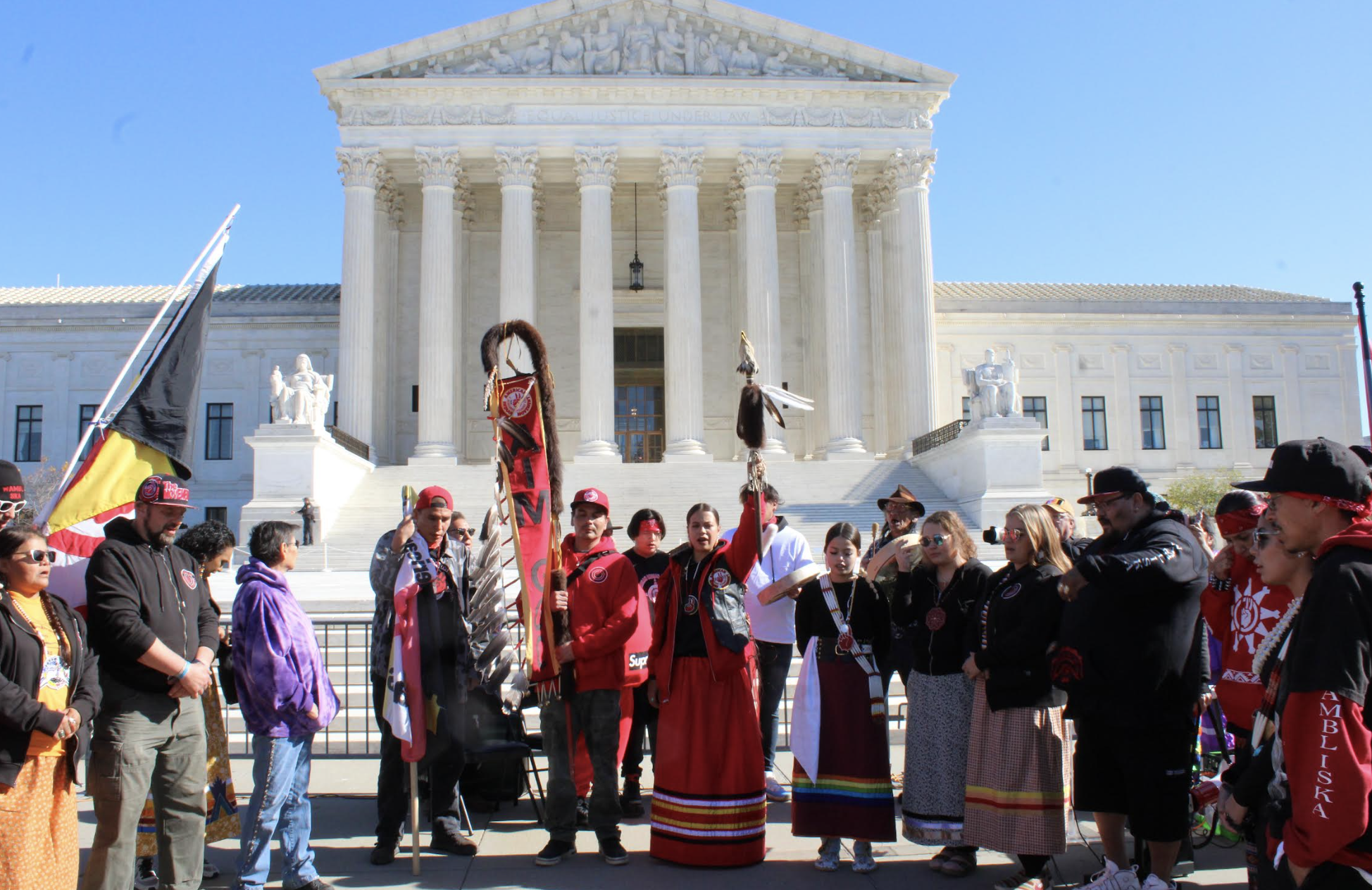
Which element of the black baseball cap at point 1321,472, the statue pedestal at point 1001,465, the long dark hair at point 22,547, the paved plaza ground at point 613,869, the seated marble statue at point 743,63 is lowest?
the paved plaza ground at point 613,869

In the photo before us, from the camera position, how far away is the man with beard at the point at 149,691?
5.14 meters

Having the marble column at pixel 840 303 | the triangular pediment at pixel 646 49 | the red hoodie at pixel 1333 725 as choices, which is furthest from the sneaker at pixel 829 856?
the triangular pediment at pixel 646 49

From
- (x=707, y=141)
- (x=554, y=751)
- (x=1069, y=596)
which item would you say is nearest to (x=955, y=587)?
(x=1069, y=596)

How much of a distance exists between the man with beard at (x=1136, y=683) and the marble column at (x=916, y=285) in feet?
90.2

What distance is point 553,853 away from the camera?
20.9 feet

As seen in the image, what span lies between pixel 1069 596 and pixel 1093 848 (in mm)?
2220

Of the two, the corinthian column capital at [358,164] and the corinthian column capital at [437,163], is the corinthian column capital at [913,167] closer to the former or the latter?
the corinthian column capital at [437,163]

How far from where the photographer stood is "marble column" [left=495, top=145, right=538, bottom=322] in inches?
1280

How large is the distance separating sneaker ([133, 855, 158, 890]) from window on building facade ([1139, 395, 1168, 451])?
41122 millimetres

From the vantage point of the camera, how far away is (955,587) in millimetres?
6469

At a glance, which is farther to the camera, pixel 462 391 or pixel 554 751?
pixel 462 391

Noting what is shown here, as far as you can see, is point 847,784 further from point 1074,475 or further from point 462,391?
point 1074,475

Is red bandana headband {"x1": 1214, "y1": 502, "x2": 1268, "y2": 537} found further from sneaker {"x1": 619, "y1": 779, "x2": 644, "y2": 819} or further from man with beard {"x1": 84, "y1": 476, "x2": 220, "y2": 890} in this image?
man with beard {"x1": 84, "y1": 476, "x2": 220, "y2": 890}

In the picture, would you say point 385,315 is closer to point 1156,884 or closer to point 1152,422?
point 1152,422
